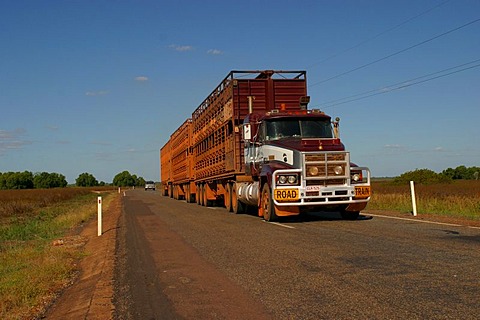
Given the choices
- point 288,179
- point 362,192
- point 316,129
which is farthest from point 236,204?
point 362,192

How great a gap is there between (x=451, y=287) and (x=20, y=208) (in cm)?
3597

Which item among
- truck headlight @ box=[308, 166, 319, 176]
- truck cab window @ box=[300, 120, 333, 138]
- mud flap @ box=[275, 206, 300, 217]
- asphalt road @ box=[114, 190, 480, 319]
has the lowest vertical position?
asphalt road @ box=[114, 190, 480, 319]

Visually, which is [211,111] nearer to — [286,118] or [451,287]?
[286,118]

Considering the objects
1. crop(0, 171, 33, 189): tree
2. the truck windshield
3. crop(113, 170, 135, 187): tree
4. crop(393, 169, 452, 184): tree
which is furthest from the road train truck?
crop(113, 170, 135, 187): tree

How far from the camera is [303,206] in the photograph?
47.6ft

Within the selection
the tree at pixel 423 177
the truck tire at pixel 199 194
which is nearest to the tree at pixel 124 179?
the tree at pixel 423 177

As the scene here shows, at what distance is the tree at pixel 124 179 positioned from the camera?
194 m

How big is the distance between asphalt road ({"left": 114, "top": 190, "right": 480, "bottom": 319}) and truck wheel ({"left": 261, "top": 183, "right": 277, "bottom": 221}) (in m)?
2.72

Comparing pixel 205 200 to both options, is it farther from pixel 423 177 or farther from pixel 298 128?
pixel 423 177

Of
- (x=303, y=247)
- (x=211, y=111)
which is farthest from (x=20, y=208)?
(x=303, y=247)

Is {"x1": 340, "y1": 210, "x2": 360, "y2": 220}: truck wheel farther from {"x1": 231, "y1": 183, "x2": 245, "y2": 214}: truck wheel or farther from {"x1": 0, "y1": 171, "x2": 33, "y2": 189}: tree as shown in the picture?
{"x1": 0, "y1": 171, "x2": 33, "y2": 189}: tree

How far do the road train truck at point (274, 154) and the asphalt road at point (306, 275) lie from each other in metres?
2.14

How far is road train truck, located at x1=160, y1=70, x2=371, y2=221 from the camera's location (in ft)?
46.7

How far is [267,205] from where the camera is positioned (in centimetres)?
1546
